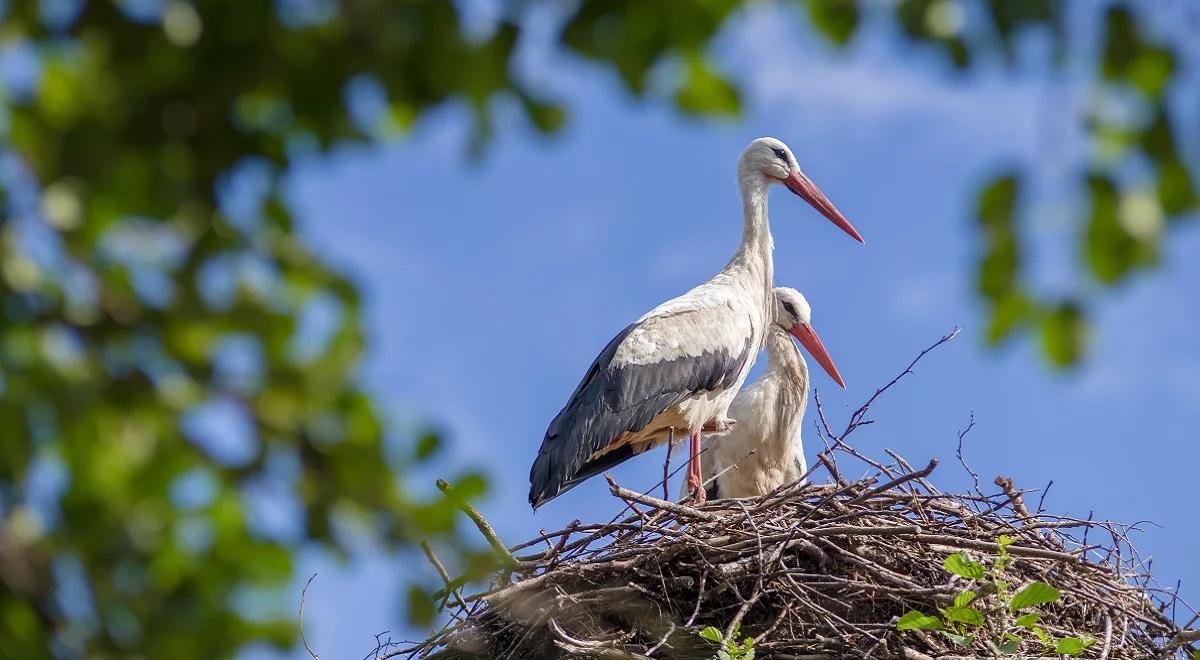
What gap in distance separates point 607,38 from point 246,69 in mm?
449


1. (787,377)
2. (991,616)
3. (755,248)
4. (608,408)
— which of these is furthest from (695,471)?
(991,616)

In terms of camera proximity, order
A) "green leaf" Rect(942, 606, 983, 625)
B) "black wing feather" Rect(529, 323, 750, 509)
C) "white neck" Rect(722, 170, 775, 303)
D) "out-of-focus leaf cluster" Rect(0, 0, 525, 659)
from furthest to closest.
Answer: "white neck" Rect(722, 170, 775, 303) < "black wing feather" Rect(529, 323, 750, 509) < "green leaf" Rect(942, 606, 983, 625) < "out-of-focus leaf cluster" Rect(0, 0, 525, 659)

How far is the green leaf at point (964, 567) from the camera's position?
179 inches

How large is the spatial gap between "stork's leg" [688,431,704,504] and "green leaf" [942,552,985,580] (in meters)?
2.58

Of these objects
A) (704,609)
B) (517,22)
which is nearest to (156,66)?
(517,22)

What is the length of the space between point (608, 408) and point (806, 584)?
218 centimetres

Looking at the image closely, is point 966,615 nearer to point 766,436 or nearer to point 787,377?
point 766,436

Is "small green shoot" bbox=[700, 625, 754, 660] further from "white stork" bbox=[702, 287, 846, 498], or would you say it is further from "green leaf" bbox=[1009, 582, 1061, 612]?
"white stork" bbox=[702, 287, 846, 498]

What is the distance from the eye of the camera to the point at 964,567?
457cm

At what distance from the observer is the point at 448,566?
1.98 meters

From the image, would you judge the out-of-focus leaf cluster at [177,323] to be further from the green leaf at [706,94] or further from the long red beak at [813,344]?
the long red beak at [813,344]

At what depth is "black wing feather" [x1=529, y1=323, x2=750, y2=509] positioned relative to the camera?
7180mm

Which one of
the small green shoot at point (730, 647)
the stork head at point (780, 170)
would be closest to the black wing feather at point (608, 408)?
the stork head at point (780, 170)

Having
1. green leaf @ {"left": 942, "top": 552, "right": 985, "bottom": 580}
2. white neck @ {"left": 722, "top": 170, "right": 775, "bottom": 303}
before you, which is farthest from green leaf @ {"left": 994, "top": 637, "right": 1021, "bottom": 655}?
white neck @ {"left": 722, "top": 170, "right": 775, "bottom": 303}
